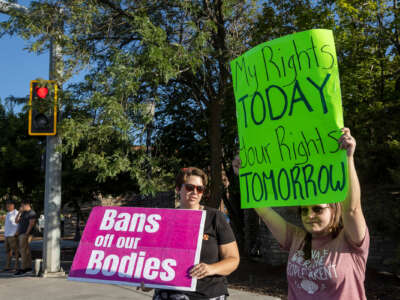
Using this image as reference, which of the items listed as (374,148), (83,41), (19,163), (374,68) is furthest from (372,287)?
(19,163)

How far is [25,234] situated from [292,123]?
30.5 feet

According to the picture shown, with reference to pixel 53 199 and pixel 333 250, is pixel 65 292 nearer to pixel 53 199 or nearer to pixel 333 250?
pixel 53 199

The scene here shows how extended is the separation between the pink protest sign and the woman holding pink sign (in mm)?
102

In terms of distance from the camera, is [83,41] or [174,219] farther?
[83,41]

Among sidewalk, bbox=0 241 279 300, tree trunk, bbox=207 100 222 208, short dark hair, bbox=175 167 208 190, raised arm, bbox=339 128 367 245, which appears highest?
tree trunk, bbox=207 100 222 208

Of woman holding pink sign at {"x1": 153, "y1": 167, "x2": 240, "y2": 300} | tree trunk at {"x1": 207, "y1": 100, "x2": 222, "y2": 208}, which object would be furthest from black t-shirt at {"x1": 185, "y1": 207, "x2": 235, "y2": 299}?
tree trunk at {"x1": 207, "y1": 100, "x2": 222, "y2": 208}

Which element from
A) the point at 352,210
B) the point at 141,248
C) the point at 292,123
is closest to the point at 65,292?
the point at 141,248

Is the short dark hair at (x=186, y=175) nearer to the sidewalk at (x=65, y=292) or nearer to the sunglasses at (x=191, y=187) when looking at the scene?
the sunglasses at (x=191, y=187)

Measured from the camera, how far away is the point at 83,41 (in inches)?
387

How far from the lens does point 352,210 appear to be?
86.4 inches

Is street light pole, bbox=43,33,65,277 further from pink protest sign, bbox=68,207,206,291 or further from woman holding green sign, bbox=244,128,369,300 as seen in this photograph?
woman holding green sign, bbox=244,128,369,300

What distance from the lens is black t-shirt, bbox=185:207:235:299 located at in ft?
9.15

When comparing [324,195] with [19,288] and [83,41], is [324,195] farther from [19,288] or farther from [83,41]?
[83,41]

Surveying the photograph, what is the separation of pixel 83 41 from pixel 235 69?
7646mm
